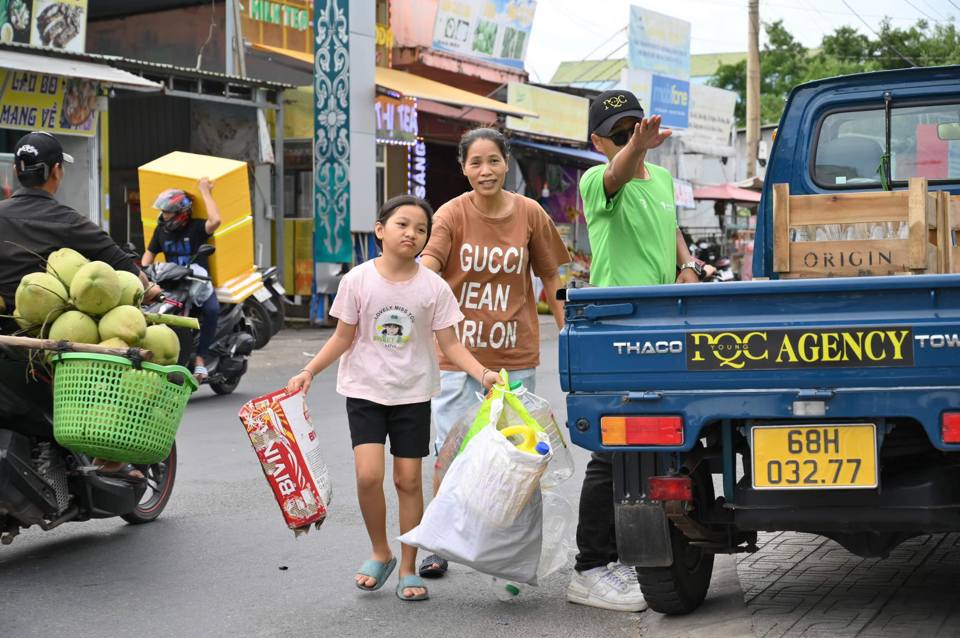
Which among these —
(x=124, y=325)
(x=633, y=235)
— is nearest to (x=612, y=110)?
(x=633, y=235)

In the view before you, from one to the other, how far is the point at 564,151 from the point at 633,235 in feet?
63.3

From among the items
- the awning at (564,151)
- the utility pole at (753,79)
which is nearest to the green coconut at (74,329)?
Result: the awning at (564,151)

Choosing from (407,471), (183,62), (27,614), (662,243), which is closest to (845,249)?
(662,243)

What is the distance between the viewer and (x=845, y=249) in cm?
505

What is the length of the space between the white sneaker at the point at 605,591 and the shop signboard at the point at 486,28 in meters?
18.6

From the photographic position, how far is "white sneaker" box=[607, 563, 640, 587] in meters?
5.04

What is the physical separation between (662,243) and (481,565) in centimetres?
154

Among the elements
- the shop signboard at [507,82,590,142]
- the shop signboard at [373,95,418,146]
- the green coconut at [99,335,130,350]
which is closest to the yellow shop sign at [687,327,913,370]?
the green coconut at [99,335,130,350]

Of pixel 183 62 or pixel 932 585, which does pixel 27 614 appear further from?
pixel 183 62

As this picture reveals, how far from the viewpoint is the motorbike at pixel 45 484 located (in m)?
5.20

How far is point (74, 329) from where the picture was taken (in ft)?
17.1

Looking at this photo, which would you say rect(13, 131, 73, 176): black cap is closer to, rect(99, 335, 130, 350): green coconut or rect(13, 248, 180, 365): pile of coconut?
rect(13, 248, 180, 365): pile of coconut

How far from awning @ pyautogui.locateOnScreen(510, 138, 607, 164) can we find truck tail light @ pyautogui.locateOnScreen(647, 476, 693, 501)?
64.5 ft

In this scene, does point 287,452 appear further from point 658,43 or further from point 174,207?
Answer: point 658,43
